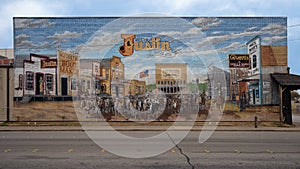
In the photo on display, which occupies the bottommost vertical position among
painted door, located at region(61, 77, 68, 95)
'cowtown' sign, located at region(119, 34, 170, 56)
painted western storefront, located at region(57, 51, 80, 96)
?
painted door, located at region(61, 77, 68, 95)

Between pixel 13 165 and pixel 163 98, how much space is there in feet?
57.3

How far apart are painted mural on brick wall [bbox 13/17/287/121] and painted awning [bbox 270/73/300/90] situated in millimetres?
442

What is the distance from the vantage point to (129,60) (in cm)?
2681

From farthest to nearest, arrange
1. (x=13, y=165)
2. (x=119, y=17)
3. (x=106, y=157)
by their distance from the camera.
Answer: (x=119, y=17) → (x=106, y=157) → (x=13, y=165)

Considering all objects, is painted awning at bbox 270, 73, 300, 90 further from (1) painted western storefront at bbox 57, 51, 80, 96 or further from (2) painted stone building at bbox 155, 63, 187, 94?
(1) painted western storefront at bbox 57, 51, 80, 96

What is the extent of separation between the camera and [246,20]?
2670 cm

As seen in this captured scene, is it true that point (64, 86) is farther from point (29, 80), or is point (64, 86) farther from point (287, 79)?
point (287, 79)

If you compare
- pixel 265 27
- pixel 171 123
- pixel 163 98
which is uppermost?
pixel 265 27

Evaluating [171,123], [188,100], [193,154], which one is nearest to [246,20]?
[188,100]

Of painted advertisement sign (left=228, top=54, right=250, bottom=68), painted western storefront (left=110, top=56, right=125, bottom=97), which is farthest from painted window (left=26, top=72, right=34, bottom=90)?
painted advertisement sign (left=228, top=54, right=250, bottom=68)

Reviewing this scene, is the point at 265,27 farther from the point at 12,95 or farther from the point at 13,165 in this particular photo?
the point at 13,165

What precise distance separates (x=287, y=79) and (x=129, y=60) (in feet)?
36.2

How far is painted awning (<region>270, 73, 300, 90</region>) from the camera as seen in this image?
25.6 metres

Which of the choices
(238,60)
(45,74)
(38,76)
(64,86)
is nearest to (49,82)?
(45,74)
